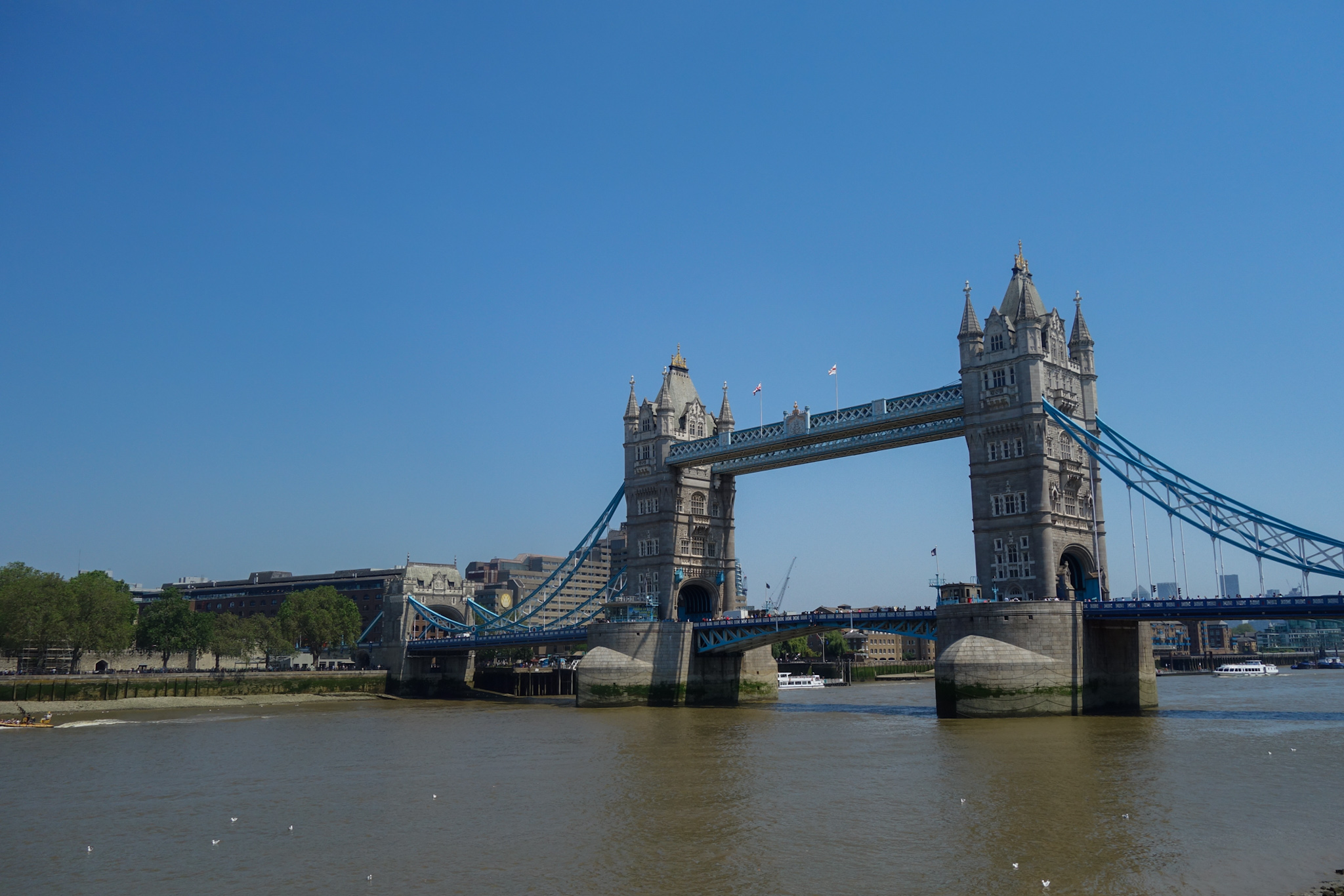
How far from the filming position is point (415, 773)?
136 ft

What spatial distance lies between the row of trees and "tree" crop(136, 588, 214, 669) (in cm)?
9

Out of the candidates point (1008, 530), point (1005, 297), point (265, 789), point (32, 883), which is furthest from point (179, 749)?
point (1005, 297)

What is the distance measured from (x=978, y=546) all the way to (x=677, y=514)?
28.8m

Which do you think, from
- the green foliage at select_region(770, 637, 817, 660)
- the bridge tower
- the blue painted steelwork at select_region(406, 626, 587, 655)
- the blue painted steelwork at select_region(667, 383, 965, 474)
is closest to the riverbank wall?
the blue painted steelwork at select_region(406, 626, 587, 655)

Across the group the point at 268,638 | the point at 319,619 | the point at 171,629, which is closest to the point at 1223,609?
the point at 171,629

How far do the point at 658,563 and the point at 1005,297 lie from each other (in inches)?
1421

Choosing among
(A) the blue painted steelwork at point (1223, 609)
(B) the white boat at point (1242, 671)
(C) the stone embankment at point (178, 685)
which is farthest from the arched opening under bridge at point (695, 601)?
(B) the white boat at point (1242, 671)

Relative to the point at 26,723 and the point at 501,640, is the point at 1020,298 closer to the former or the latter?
the point at 501,640

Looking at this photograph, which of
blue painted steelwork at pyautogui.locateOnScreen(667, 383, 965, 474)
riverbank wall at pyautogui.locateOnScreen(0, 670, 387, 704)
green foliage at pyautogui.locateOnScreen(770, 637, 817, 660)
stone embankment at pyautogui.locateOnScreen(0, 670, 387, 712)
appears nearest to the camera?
blue painted steelwork at pyautogui.locateOnScreen(667, 383, 965, 474)

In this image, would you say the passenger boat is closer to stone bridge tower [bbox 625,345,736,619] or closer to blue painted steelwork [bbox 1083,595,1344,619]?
stone bridge tower [bbox 625,345,736,619]

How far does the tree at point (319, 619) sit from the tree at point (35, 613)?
3175cm

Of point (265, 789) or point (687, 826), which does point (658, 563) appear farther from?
point (687, 826)

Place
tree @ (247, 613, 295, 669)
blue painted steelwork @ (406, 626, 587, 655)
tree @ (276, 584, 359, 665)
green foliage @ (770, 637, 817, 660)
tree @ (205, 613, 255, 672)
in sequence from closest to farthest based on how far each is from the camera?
blue painted steelwork @ (406, 626, 587, 655)
tree @ (205, 613, 255, 672)
tree @ (247, 613, 295, 669)
tree @ (276, 584, 359, 665)
green foliage @ (770, 637, 817, 660)

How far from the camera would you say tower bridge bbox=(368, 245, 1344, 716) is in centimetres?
5738
